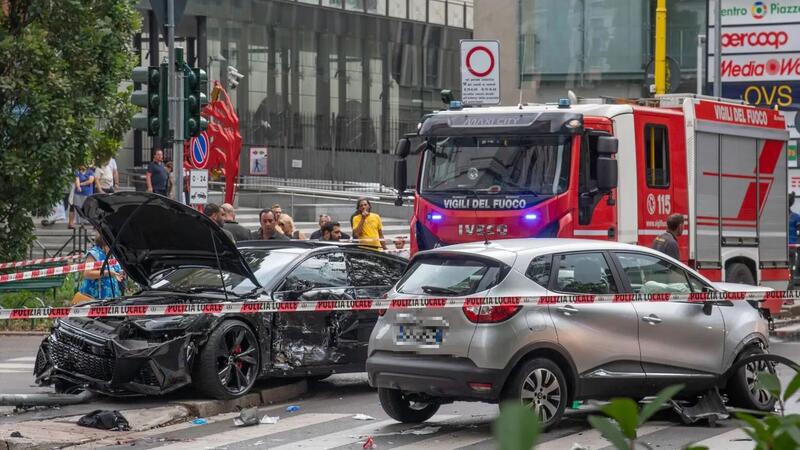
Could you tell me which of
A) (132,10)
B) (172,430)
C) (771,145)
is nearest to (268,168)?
(132,10)

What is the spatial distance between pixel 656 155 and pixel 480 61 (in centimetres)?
307

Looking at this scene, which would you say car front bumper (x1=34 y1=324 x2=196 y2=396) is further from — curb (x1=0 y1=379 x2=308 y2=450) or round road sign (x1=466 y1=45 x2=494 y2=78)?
round road sign (x1=466 y1=45 x2=494 y2=78)

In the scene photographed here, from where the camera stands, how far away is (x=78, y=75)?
1994 centimetres

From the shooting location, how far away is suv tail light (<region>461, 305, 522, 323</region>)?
979 cm

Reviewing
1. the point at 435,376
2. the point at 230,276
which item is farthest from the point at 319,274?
the point at 435,376

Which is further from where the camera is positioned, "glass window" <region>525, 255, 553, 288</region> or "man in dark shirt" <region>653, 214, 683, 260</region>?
"man in dark shirt" <region>653, 214, 683, 260</region>

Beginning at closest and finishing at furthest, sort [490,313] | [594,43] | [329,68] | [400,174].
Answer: [490,313], [400,174], [594,43], [329,68]

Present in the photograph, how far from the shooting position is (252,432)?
34.6ft

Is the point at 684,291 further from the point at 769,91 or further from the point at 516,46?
the point at 516,46

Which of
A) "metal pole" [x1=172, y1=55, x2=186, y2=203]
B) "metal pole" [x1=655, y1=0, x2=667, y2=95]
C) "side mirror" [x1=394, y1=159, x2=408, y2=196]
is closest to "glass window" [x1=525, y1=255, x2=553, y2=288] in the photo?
"side mirror" [x1=394, y1=159, x2=408, y2=196]

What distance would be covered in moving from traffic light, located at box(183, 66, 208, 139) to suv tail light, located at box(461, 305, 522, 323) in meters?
7.92

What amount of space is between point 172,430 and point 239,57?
34.9 metres

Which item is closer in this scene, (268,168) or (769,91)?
(769,91)

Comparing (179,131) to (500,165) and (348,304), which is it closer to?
(500,165)
